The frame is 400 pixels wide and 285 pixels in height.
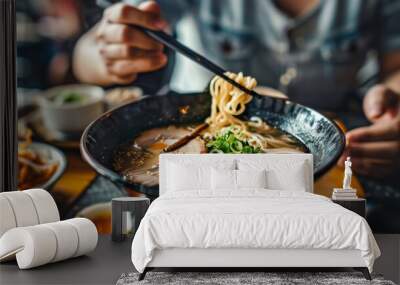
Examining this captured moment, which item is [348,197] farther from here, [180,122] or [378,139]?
[180,122]

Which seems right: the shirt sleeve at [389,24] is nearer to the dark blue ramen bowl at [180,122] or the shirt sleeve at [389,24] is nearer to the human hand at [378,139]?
the human hand at [378,139]

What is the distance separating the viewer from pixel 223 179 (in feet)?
22.0

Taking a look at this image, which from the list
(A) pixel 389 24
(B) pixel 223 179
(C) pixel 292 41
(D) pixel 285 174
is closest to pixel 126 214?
(B) pixel 223 179

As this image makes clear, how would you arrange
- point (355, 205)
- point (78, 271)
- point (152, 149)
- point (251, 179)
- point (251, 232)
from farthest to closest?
point (152, 149), point (355, 205), point (251, 179), point (78, 271), point (251, 232)

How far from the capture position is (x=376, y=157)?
7.52 metres

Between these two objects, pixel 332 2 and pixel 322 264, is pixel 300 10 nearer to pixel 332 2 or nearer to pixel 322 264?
pixel 332 2

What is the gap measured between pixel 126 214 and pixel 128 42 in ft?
6.20

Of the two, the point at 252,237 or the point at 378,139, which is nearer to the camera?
the point at 252,237

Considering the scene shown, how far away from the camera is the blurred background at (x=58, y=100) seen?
764 cm

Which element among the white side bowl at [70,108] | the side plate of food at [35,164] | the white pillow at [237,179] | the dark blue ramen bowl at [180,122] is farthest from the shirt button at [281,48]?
the side plate of food at [35,164]

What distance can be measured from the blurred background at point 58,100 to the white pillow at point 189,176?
99 centimetres

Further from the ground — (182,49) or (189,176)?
(182,49)

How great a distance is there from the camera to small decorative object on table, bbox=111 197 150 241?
22.6 feet

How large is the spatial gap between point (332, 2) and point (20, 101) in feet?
11.4
